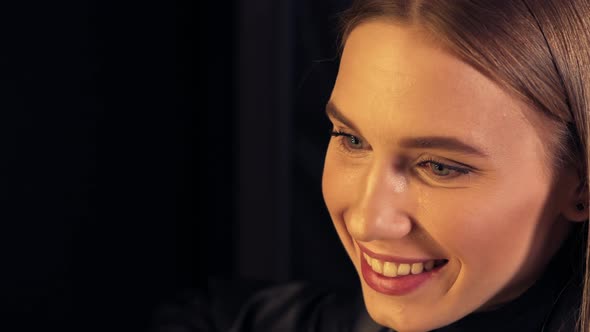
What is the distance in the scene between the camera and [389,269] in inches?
41.4

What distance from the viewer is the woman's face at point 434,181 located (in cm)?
94

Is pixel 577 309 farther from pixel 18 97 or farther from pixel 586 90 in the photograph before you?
pixel 18 97

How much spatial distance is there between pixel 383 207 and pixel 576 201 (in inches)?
9.1

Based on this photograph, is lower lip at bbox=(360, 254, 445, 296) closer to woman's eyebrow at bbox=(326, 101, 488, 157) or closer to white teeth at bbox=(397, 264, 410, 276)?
white teeth at bbox=(397, 264, 410, 276)

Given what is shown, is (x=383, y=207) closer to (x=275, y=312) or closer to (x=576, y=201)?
(x=576, y=201)

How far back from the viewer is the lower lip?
1.04 m

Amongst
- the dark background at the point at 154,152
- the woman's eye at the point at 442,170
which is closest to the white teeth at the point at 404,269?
the woman's eye at the point at 442,170

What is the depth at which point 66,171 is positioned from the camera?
1.73 metres

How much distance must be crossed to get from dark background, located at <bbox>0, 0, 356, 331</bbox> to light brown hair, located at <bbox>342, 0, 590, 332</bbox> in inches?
25.6

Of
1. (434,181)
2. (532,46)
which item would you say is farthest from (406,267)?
(532,46)

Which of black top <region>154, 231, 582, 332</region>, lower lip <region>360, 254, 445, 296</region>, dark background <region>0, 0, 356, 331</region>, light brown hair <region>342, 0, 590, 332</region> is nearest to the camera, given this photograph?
light brown hair <region>342, 0, 590, 332</region>

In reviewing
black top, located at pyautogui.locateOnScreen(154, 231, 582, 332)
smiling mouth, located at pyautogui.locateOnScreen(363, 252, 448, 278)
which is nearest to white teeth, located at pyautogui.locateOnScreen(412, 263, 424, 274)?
smiling mouth, located at pyautogui.locateOnScreen(363, 252, 448, 278)

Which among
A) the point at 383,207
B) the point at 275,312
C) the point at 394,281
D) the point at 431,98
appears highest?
the point at 431,98

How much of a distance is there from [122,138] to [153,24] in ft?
0.81
